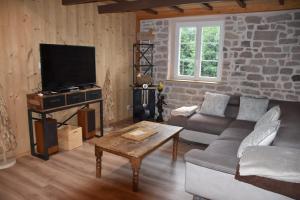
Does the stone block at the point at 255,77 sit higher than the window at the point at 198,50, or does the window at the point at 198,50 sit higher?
the window at the point at 198,50

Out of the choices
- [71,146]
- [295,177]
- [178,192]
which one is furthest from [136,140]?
[295,177]

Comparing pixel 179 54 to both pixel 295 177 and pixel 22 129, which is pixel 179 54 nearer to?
pixel 22 129

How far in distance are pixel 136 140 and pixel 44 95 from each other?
1506 millimetres

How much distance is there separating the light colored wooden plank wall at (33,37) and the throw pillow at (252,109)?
9.02 feet

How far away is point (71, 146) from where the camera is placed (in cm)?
393

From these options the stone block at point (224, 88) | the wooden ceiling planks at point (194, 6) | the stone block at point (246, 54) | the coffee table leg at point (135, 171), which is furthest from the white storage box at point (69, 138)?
the stone block at point (246, 54)

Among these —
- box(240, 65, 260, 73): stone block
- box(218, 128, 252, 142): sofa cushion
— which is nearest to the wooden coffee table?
box(218, 128, 252, 142): sofa cushion

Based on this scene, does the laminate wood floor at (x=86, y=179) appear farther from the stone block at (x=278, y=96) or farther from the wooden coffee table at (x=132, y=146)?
the stone block at (x=278, y=96)

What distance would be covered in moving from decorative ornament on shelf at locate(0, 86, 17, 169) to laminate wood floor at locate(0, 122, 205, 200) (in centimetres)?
12

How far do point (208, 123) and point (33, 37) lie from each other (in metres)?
3.04

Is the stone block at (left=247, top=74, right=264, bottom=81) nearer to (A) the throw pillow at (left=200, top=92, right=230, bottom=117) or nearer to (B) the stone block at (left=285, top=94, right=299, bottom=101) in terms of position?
(B) the stone block at (left=285, top=94, right=299, bottom=101)

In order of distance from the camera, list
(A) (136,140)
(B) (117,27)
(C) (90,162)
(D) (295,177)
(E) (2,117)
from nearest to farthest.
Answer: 1. (D) (295,177)
2. (A) (136,140)
3. (E) (2,117)
4. (C) (90,162)
5. (B) (117,27)

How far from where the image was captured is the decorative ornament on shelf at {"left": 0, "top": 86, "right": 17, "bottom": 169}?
329 cm

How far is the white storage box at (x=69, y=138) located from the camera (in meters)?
3.89
